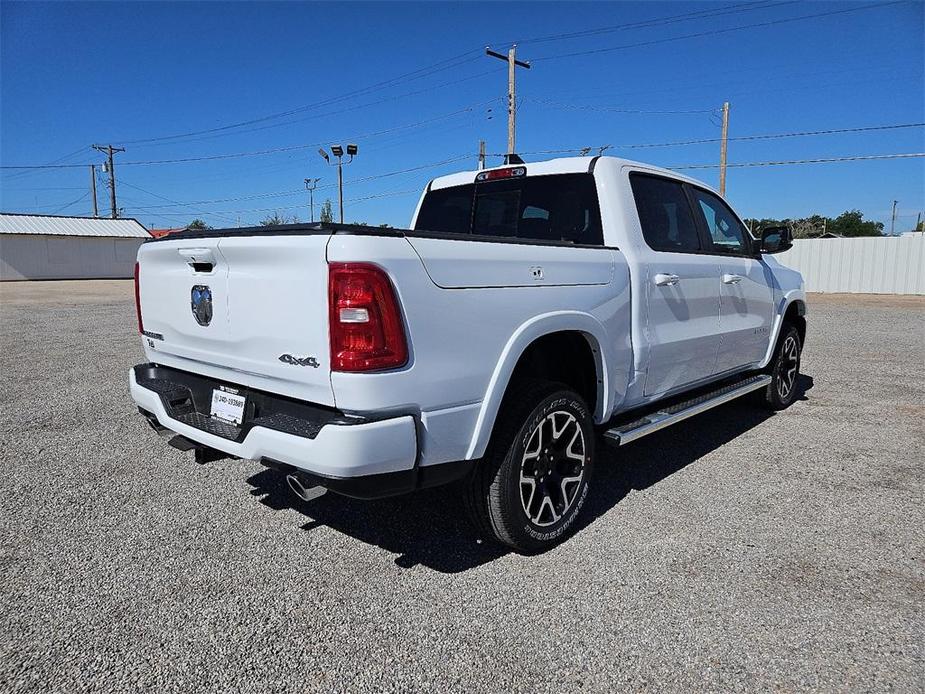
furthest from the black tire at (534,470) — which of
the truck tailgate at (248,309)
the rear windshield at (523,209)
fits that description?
the rear windshield at (523,209)

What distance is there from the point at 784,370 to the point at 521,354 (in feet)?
14.0

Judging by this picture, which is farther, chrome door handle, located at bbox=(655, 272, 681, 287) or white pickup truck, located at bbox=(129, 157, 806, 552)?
chrome door handle, located at bbox=(655, 272, 681, 287)

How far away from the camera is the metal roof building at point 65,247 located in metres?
43.9

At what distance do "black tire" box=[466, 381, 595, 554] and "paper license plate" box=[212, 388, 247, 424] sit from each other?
3.57 feet

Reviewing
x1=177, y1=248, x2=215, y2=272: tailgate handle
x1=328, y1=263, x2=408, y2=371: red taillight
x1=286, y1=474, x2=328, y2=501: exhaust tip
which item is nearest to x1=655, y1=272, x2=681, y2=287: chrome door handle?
x1=328, y1=263, x2=408, y2=371: red taillight

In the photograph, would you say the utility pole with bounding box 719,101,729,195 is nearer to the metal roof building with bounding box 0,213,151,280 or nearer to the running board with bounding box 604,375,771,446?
the running board with bounding box 604,375,771,446

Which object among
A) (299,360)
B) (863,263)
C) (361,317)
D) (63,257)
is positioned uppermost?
(63,257)

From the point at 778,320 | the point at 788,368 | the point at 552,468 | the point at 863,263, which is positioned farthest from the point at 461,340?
the point at 863,263

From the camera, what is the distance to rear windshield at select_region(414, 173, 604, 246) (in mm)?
3871

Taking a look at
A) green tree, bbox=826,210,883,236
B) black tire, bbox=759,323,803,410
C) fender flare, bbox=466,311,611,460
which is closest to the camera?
fender flare, bbox=466,311,611,460

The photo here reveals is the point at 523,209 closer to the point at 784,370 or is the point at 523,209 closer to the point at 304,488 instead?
the point at 304,488

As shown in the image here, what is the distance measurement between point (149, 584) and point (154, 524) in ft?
2.27

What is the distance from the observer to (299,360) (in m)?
2.50

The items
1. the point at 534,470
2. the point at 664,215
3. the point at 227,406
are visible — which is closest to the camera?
the point at 227,406
